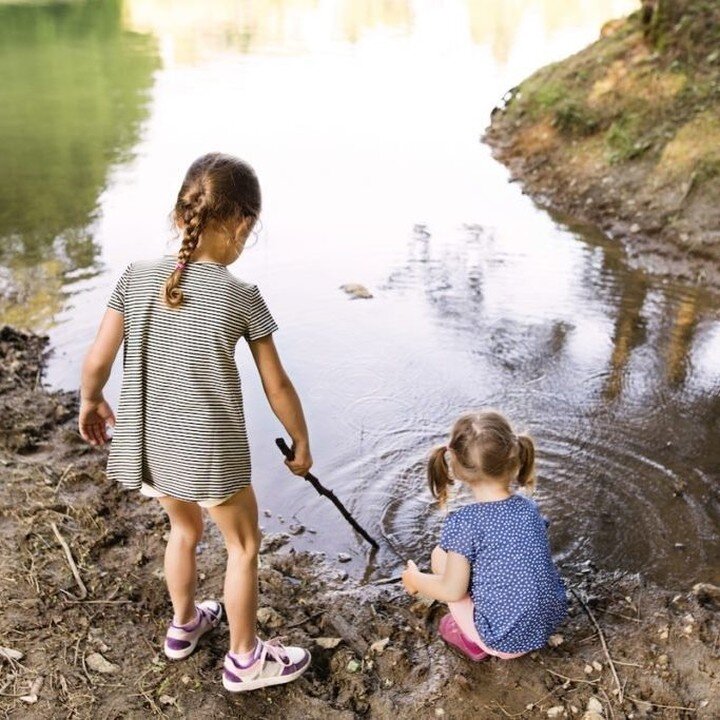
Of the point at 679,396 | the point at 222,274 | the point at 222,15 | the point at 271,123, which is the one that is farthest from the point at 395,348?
the point at 222,15

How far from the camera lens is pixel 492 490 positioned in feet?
8.89

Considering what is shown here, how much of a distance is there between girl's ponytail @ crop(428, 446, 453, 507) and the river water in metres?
0.76

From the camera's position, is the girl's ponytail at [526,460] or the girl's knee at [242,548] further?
the girl's ponytail at [526,460]

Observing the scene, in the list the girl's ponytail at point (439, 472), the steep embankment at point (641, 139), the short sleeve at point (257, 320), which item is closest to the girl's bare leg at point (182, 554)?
the short sleeve at point (257, 320)

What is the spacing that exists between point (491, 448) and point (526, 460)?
0.16 metres

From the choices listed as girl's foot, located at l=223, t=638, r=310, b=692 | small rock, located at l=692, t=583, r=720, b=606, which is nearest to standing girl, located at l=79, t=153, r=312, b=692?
girl's foot, located at l=223, t=638, r=310, b=692

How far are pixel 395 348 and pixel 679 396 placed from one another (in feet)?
6.09

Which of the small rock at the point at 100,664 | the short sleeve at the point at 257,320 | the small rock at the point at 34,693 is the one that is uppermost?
the short sleeve at the point at 257,320

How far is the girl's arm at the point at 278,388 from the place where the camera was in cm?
237

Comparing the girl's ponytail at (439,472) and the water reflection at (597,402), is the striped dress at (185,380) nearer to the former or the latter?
the girl's ponytail at (439,472)

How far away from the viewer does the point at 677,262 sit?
6.82 metres

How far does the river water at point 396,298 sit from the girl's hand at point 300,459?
106 centimetres

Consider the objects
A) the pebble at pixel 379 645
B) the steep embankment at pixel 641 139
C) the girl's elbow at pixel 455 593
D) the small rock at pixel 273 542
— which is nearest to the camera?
the girl's elbow at pixel 455 593

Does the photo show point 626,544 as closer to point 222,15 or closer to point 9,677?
point 9,677
